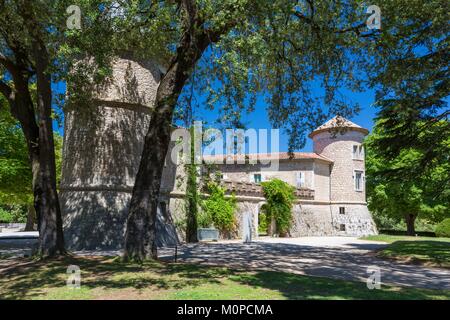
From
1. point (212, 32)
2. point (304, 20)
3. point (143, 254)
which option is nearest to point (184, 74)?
point (212, 32)

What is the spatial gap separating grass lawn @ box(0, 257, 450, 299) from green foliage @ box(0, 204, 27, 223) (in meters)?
50.2

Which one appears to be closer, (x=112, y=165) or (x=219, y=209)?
(x=112, y=165)

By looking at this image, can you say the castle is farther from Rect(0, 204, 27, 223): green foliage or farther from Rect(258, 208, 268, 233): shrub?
Rect(0, 204, 27, 223): green foliage

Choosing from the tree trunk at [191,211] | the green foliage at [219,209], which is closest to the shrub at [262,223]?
the green foliage at [219,209]

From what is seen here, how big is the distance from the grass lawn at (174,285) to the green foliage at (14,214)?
50239 millimetres

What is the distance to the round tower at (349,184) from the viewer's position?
35.8 metres

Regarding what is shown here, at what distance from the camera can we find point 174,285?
306 inches

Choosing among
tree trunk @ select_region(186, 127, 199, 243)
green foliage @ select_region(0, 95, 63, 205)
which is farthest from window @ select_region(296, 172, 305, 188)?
green foliage @ select_region(0, 95, 63, 205)

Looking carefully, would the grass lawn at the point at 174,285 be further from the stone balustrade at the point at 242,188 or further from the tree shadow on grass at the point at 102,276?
the stone balustrade at the point at 242,188

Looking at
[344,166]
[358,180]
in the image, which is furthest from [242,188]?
[358,180]

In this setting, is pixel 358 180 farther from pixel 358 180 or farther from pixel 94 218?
pixel 94 218

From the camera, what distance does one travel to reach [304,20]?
11.6m

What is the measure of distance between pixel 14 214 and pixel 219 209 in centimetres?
4405
